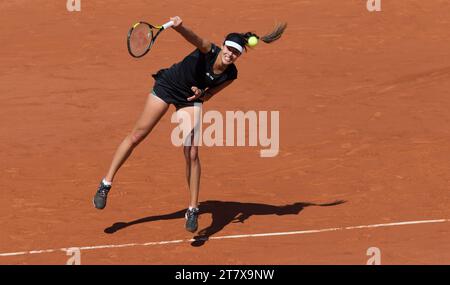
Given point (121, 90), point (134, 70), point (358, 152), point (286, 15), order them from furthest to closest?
point (286, 15)
point (134, 70)
point (121, 90)
point (358, 152)

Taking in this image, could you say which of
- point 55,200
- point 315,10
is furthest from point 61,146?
point 315,10

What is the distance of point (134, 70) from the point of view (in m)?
17.0

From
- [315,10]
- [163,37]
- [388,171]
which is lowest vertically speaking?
[388,171]

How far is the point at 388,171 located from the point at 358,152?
88cm

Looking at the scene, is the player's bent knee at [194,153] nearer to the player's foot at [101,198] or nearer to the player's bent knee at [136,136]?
the player's bent knee at [136,136]

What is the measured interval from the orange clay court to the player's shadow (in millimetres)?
23

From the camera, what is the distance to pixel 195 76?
980cm

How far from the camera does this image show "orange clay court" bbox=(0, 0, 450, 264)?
10.0 m

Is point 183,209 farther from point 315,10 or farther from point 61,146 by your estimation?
point 315,10

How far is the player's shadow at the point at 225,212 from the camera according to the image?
10328 mm
